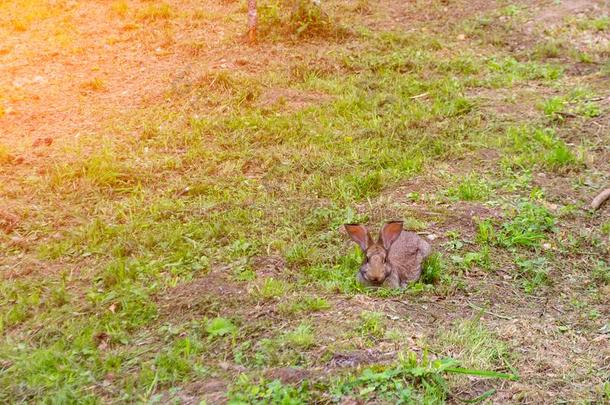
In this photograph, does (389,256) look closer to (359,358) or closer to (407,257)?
(407,257)

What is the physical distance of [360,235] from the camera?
4.77 metres

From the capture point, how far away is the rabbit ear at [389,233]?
4.74 metres

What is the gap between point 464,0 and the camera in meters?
11.1

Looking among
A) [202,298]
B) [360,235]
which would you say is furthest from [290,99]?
[202,298]

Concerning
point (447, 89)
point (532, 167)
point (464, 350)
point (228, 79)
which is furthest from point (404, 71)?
point (464, 350)

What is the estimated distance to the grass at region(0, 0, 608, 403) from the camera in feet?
12.8

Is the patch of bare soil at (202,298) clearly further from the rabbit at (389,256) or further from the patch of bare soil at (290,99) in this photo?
the patch of bare soil at (290,99)

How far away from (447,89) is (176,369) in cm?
504

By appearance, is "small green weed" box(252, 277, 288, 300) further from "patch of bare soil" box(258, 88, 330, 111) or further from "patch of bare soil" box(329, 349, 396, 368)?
"patch of bare soil" box(258, 88, 330, 111)

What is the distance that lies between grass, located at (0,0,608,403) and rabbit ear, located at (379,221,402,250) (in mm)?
258

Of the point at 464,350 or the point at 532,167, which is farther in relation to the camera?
the point at 532,167

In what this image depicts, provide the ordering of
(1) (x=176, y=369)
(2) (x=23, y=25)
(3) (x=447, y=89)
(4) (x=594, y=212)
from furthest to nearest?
(2) (x=23, y=25), (3) (x=447, y=89), (4) (x=594, y=212), (1) (x=176, y=369)

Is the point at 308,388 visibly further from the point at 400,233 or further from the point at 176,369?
the point at 400,233

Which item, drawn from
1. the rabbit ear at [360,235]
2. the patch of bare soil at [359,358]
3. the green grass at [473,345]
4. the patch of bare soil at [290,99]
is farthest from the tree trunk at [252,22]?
the patch of bare soil at [359,358]
